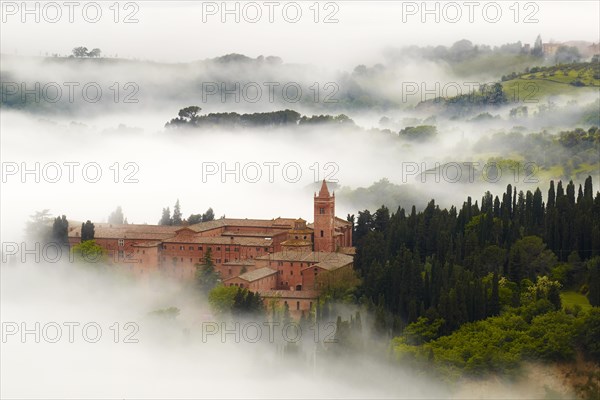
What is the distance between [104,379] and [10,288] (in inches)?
899

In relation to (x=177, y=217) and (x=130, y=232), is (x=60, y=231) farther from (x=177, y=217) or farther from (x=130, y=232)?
(x=177, y=217)

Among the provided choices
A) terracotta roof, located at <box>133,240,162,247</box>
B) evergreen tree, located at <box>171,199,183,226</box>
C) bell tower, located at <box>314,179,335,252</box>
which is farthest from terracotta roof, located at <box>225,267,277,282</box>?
evergreen tree, located at <box>171,199,183,226</box>

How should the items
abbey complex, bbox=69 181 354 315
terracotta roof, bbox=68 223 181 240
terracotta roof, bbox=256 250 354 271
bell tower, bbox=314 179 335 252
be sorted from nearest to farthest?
1. abbey complex, bbox=69 181 354 315
2. terracotta roof, bbox=256 250 354 271
3. bell tower, bbox=314 179 335 252
4. terracotta roof, bbox=68 223 181 240

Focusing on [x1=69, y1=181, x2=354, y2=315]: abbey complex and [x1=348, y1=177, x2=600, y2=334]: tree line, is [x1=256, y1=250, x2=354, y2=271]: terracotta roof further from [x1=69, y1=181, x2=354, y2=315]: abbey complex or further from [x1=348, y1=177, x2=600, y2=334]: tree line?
[x1=348, y1=177, x2=600, y2=334]: tree line

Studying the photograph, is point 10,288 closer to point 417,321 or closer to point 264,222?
point 264,222

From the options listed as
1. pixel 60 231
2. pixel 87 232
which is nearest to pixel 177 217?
pixel 60 231

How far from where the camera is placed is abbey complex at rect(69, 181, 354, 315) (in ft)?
253

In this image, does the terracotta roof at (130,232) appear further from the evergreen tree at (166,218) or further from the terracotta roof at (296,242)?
the terracotta roof at (296,242)

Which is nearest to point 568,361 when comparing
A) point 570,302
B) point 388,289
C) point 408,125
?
point 570,302

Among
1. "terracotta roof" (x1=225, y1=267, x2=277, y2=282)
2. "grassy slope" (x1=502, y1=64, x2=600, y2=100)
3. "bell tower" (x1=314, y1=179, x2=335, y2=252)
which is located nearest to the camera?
"terracotta roof" (x1=225, y1=267, x2=277, y2=282)

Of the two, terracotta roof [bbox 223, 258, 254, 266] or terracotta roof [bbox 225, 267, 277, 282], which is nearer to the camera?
terracotta roof [bbox 225, 267, 277, 282]

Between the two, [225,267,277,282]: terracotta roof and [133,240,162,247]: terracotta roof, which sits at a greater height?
[133,240,162,247]: terracotta roof

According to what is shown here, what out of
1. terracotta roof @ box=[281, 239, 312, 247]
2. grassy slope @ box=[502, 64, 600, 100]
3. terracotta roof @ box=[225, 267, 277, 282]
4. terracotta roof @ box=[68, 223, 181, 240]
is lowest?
terracotta roof @ box=[225, 267, 277, 282]

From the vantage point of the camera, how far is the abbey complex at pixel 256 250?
253 ft
